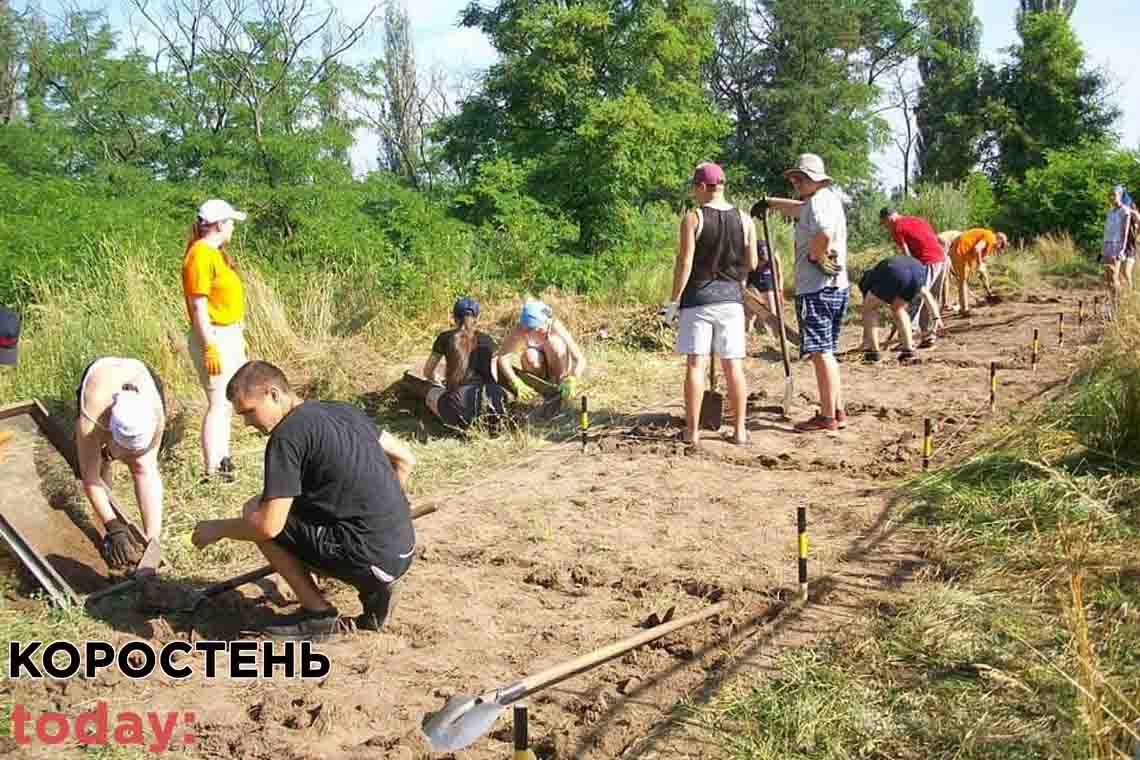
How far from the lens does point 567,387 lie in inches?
301

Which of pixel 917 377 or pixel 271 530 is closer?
pixel 271 530

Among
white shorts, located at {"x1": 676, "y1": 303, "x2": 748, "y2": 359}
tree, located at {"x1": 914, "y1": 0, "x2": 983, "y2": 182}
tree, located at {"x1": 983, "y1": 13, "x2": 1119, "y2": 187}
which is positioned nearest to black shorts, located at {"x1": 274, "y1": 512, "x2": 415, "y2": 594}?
white shorts, located at {"x1": 676, "y1": 303, "x2": 748, "y2": 359}

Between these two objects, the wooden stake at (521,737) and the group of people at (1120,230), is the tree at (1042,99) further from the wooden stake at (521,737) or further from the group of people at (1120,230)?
the wooden stake at (521,737)

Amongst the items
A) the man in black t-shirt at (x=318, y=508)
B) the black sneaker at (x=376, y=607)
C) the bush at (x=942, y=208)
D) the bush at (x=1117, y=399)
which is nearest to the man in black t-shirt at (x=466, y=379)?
the man in black t-shirt at (x=318, y=508)

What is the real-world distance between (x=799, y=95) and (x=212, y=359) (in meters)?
28.7

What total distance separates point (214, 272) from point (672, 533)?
3.10 metres

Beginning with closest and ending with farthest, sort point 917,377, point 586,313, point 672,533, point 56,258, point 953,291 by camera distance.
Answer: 1. point 672,533
2. point 917,377
3. point 56,258
4. point 586,313
5. point 953,291

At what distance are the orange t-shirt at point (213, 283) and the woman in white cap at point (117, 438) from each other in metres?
1.03

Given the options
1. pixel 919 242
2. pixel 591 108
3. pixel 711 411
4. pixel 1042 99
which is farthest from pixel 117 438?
pixel 1042 99

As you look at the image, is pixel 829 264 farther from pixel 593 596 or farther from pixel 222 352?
pixel 222 352

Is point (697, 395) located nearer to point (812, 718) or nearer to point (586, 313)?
point (812, 718)

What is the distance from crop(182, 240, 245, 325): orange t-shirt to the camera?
591 cm

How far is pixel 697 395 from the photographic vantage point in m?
6.52

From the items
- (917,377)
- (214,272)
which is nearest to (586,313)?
(917,377)
